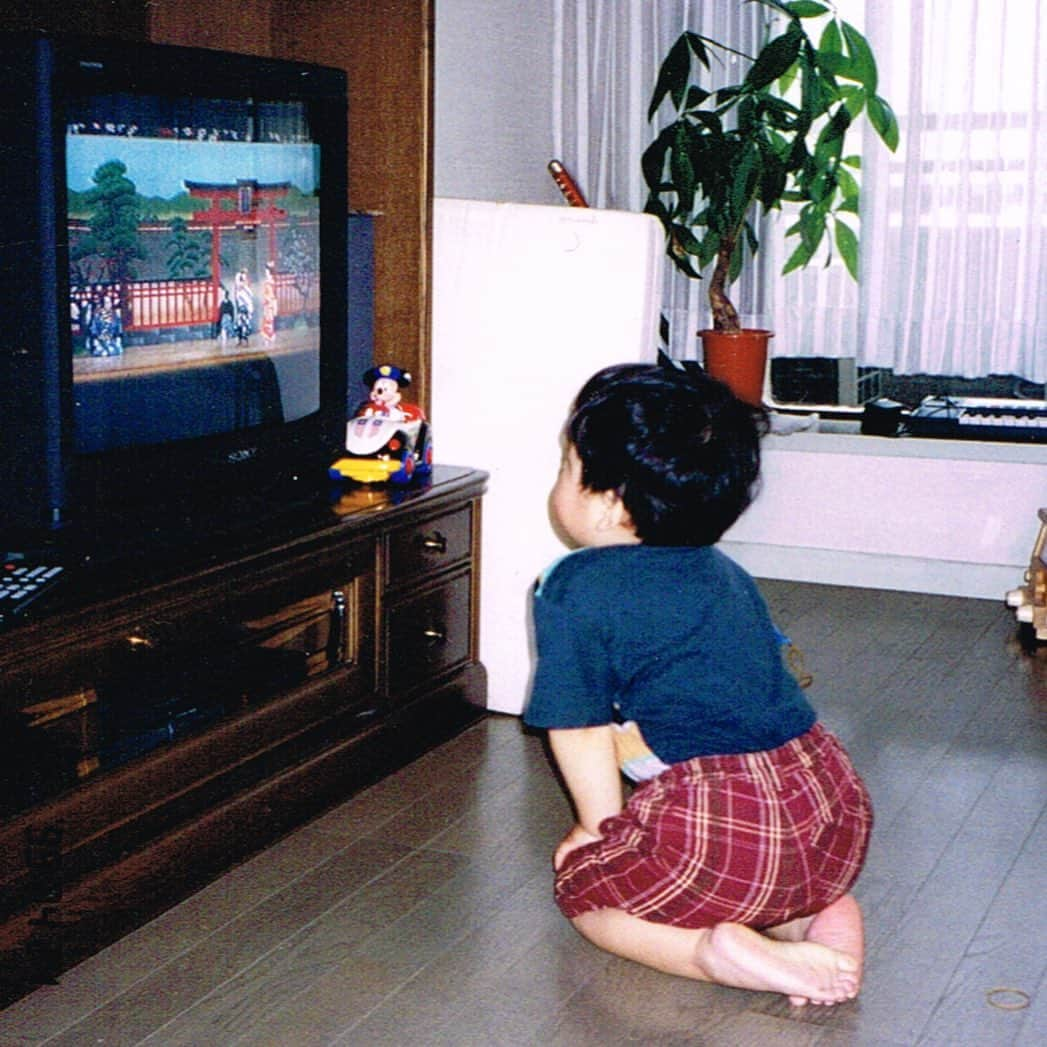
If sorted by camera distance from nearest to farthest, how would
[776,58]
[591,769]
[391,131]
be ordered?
[591,769]
[391,131]
[776,58]

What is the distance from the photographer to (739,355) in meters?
4.19

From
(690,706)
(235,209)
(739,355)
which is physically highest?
(235,209)

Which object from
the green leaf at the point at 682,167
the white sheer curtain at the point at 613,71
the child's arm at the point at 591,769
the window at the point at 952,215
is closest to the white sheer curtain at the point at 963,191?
the window at the point at 952,215

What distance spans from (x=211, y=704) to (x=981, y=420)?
2486 millimetres

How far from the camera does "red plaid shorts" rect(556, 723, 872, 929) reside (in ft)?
6.44

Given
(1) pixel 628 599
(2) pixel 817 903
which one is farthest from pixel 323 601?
(2) pixel 817 903

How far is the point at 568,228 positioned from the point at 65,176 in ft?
3.50

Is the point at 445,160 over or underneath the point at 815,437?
over

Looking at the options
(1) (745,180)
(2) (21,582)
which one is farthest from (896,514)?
(2) (21,582)

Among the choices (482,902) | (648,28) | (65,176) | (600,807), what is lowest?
(482,902)

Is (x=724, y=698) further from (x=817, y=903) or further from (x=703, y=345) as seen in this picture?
(x=703, y=345)

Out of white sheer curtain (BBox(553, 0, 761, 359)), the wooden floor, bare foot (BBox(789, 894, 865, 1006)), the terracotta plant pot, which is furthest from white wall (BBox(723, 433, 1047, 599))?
bare foot (BBox(789, 894, 865, 1006))

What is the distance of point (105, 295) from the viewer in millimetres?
2137

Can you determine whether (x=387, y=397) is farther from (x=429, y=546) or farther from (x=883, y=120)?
(x=883, y=120)
